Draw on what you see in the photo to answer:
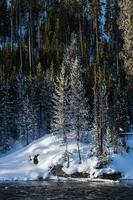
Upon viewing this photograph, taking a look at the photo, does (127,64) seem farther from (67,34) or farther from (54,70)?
(67,34)

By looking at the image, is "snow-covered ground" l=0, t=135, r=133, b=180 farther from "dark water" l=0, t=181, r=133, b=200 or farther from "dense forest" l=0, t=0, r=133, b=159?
"dark water" l=0, t=181, r=133, b=200

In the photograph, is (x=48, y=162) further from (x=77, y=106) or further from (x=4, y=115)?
(x=4, y=115)

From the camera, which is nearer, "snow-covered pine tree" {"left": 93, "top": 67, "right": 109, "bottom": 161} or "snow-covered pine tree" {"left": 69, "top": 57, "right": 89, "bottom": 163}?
"snow-covered pine tree" {"left": 93, "top": 67, "right": 109, "bottom": 161}

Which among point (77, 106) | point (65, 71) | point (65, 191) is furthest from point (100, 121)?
point (65, 191)

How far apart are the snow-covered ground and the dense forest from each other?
2.10m

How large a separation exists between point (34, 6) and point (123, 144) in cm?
4420

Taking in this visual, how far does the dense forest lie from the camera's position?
266ft

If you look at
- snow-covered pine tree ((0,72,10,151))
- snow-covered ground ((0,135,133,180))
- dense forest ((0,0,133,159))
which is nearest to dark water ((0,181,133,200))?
snow-covered ground ((0,135,133,180))

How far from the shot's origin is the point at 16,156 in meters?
86.6

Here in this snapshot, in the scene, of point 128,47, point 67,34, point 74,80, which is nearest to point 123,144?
point 74,80

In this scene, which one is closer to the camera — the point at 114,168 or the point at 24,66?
the point at 114,168

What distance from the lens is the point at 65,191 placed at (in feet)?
200

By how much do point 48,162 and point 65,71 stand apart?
18434mm

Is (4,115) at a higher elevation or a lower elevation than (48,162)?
higher
